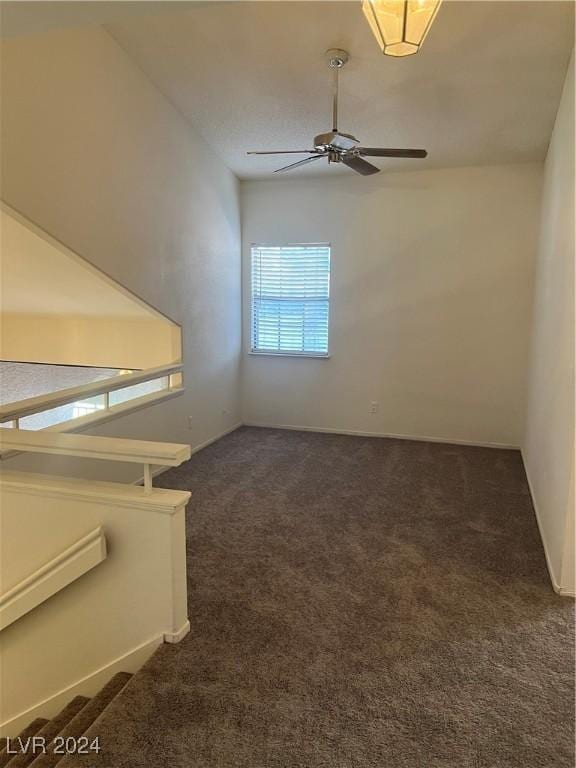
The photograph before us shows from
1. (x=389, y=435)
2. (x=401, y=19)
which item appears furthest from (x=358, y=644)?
(x=389, y=435)

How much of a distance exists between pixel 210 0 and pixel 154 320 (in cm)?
312

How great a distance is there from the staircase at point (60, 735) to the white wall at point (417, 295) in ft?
12.9

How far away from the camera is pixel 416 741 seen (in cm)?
171

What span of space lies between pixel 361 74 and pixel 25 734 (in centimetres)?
419

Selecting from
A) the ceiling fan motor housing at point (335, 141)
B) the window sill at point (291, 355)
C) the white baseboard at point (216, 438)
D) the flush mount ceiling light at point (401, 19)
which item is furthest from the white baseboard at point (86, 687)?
the window sill at point (291, 355)

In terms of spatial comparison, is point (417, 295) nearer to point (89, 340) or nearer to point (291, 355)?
point (291, 355)

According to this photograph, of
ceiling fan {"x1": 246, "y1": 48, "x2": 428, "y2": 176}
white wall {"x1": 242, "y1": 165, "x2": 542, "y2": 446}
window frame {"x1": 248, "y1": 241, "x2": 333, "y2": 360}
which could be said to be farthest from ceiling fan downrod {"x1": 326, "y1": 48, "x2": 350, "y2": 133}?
window frame {"x1": 248, "y1": 241, "x2": 333, "y2": 360}

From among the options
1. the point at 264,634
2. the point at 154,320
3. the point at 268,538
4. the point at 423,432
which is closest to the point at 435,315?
the point at 423,432

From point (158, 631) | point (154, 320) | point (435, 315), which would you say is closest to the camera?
point (158, 631)

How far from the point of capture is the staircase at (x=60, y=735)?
1729 mm

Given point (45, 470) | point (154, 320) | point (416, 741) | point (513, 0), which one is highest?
point (513, 0)

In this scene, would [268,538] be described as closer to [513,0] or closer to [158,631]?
[158,631]

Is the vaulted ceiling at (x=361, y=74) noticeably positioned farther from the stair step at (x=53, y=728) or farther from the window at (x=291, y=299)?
the stair step at (x=53, y=728)

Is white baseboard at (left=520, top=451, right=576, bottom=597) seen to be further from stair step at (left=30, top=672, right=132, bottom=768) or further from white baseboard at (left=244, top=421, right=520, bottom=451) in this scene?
stair step at (left=30, top=672, right=132, bottom=768)
